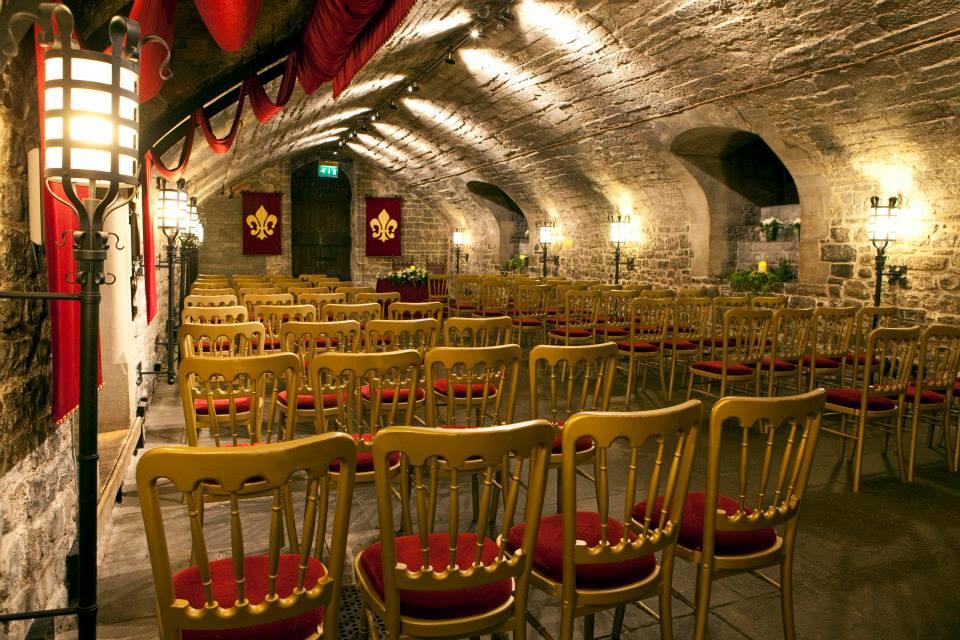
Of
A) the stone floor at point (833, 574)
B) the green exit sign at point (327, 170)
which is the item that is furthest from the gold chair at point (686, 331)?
the green exit sign at point (327, 170)

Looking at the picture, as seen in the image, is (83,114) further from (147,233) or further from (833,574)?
(147,233)

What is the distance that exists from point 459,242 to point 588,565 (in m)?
16.2

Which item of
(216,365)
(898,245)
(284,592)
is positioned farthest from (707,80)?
(284,592)

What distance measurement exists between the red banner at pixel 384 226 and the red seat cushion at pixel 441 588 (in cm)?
1610

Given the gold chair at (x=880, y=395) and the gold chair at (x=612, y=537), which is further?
the gold chair at (x=880, y=395)

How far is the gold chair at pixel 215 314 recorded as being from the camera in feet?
14.9

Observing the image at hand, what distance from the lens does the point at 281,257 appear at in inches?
669

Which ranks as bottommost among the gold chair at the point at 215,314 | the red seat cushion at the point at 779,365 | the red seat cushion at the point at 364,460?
the red seat cushion at the point at 364,460

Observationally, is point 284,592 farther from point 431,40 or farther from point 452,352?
point 431,40

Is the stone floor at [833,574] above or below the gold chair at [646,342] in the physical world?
below

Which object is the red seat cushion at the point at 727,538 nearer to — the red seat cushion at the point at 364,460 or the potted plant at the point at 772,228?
the red seat cushion at the point at 364,460

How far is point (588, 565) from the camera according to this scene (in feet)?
6.19

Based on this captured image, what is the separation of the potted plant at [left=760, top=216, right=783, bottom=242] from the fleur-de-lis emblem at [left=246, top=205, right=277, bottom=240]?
38.5 feet

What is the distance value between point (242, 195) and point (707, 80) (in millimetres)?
12210
